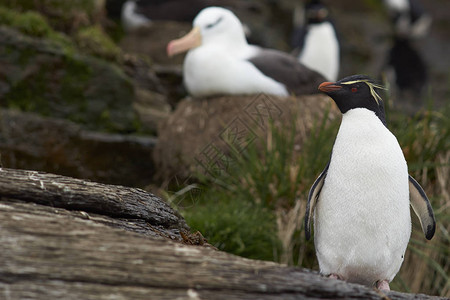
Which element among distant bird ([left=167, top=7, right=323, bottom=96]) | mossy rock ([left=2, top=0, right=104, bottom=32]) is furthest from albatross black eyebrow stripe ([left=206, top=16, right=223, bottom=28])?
mossy rock ([left=2, top=0, right=104, bottom=32])

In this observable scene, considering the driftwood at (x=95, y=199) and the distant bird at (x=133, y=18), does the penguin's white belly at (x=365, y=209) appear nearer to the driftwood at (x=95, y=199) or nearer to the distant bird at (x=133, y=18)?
the driftwood at (x=95, y=199)

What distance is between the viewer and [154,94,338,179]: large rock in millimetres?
5844

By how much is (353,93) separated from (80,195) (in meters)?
1.64

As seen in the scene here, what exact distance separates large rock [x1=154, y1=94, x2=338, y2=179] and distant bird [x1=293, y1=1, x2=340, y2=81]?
3814 millimetres

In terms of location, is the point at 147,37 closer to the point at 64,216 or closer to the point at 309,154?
the point at 309,154

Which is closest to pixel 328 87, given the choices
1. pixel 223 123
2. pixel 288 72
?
pixel 223 123

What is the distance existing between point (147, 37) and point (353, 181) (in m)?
7.52

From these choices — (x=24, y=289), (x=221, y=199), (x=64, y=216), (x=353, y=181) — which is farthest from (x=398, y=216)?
(x=221, y=199)

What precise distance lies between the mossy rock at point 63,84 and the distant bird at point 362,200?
448 centimetres

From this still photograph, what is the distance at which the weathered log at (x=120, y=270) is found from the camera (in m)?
2.19

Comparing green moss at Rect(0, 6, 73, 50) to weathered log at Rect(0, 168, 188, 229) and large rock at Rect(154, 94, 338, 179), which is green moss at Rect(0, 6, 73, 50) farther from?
weathered log at Rect(0, 168, 188, 229)

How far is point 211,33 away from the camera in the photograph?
6.94 metres

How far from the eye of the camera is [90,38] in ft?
27.1

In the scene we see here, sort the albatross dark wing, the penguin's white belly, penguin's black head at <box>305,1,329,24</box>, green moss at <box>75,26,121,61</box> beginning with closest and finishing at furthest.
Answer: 1. the penguin's white belly
2. the albatross dark wing
3. green moss at <box>75,26,121,61</box>
4. penguin's black head at <box>305,1,329,24</box>
